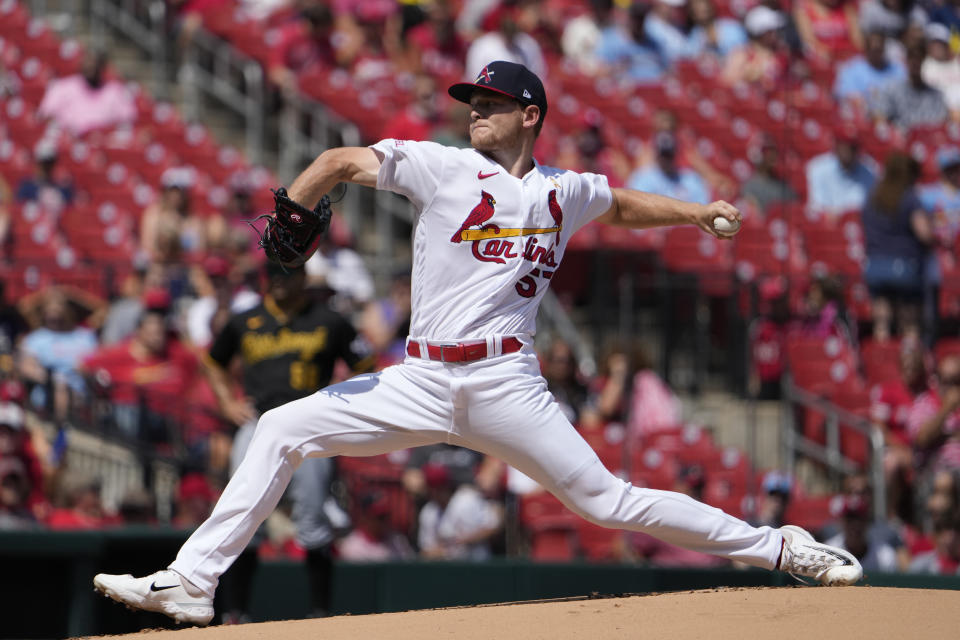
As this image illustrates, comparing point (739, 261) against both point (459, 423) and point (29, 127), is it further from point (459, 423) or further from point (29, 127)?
point (459, 423)

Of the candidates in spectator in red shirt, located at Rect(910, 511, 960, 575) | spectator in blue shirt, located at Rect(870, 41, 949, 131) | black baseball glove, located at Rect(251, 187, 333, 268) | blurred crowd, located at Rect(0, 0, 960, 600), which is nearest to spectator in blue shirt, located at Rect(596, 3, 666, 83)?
blurred crowd, located at Rect(0, 0, 960, 600)

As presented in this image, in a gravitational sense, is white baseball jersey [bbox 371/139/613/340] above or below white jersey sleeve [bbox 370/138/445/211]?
below

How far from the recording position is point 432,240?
491 centimetres

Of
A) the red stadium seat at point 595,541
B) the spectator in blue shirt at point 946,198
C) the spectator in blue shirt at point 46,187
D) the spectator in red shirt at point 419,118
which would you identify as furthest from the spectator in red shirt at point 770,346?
the spectator in blue shirt at point 46,187

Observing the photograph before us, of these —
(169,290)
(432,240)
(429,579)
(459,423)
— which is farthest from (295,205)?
(169,290)

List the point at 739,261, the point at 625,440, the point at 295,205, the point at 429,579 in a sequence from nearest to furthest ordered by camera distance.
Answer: the point at 295,205 < the point at 429,579 < the point at 625,440 < the point at 739,261

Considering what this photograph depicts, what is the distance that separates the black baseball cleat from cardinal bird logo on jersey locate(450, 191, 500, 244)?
1.47 meters

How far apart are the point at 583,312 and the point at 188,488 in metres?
3.30

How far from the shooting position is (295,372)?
689 centimetres

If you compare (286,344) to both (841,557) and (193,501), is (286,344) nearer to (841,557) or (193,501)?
(193,501)

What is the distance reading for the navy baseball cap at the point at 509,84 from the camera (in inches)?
195

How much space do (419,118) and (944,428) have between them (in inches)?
200

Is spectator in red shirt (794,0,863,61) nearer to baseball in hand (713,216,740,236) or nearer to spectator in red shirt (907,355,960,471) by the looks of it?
spectator in red shirt (907,355,960,471)

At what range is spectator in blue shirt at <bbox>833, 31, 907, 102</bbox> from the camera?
14539 mm
